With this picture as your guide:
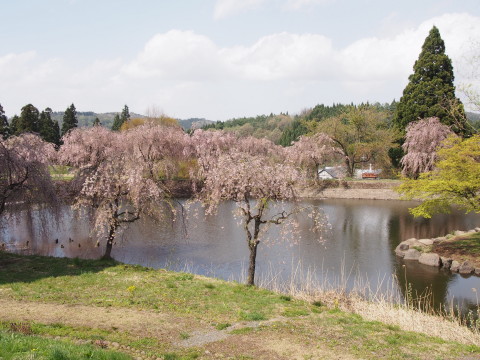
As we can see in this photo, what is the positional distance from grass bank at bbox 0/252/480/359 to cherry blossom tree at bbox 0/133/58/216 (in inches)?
142

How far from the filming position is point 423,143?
47.3 meters

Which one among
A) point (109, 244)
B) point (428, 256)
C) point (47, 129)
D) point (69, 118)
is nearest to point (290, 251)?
point (428, 256)

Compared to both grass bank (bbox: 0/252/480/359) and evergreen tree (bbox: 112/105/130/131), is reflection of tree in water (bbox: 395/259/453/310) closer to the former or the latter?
grass bank (bbox: 0/252/480/359)

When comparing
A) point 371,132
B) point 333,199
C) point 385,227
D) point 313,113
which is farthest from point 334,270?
point 313,113

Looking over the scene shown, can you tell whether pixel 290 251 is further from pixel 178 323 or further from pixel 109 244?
pixel 178 323

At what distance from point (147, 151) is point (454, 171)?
29666 mm

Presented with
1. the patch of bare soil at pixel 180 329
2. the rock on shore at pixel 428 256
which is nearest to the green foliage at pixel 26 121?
the patch of bare soil at pixel 180 329

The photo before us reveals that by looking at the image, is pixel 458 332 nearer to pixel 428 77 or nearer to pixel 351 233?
pixel 351 233

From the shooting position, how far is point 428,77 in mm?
49500

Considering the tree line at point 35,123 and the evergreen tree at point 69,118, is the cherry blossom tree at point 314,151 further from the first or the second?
the evergreen tree at point 69,118

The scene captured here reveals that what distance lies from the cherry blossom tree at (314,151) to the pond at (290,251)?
2117 cm

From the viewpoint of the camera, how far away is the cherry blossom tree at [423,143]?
152 feet

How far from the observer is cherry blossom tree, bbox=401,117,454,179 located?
4628 centimetres

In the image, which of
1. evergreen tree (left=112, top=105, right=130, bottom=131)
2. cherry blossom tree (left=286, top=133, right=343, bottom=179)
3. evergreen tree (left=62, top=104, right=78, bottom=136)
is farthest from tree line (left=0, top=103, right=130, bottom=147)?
cherry blossom tree (left=286, top=133, right=343, bottom=179)
